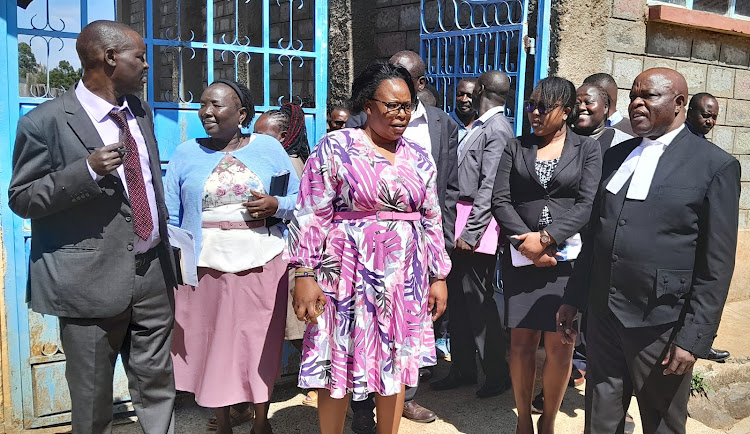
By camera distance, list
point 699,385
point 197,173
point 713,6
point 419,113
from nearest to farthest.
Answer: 1. point 197,173
2. point 419,113
3. point 699,385
4. point 713,6

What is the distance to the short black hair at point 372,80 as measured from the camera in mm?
3131

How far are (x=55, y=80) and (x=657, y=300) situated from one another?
3194 millimetres

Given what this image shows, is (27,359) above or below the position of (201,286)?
below

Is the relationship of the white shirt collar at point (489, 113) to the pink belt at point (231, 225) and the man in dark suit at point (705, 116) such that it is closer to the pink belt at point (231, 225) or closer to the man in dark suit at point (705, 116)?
the pink belt at point (231, 225)

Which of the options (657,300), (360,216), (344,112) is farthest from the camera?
(344,112)

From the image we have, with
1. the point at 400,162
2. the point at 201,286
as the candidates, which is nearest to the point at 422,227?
the point at 400,162

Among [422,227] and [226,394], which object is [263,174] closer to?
[422,227]

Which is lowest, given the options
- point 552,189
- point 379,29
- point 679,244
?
point 679,244

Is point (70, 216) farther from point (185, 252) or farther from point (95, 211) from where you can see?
point (185, 252)

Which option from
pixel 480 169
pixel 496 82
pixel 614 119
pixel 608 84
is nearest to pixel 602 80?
pixel 608 84

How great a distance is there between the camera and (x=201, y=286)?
3.56m

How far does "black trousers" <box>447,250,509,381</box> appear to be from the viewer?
4629 mm

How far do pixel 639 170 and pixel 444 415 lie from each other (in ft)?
7.16

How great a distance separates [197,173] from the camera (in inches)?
137
